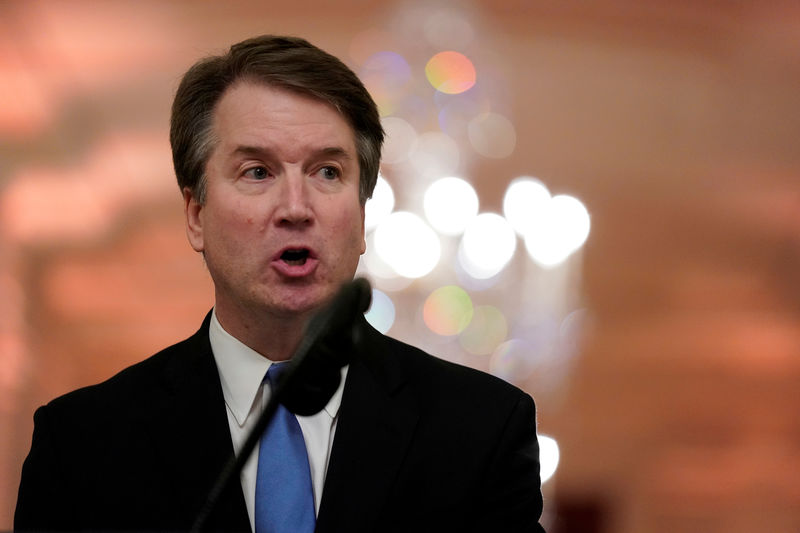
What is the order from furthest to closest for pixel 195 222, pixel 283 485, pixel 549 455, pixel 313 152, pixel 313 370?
1. pixel 549 455
2. pixel 195 222
3. pixel 313 152
4. pixel 283 485
5. pixel 313 370

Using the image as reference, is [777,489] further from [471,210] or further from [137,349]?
[137,349]

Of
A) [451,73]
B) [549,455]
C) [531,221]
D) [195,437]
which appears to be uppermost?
[451,73]

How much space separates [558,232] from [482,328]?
1.20ft

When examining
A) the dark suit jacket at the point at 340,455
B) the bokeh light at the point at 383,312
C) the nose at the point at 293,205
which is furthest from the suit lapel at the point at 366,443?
the bokeh light at the point at 383,312

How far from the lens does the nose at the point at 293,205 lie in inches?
53.9

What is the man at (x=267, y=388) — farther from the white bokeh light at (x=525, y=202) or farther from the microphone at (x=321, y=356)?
the white bokeh light at (x=525, y=202)

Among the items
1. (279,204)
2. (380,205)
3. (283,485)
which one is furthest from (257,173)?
(380,205)

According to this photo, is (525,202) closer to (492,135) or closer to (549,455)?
(492,135)

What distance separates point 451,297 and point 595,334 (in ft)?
1.42

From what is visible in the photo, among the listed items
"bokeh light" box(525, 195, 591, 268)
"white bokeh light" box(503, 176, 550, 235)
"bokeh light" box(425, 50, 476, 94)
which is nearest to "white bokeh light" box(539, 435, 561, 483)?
"bokeh light" box(525, 195, 591, 268)

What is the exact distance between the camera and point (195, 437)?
1397mm

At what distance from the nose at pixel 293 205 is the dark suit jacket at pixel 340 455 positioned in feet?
0.79

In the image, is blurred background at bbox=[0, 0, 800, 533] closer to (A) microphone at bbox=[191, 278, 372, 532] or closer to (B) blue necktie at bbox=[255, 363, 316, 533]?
(B) blue necktie at bbox=[255, 363, 316, 533]

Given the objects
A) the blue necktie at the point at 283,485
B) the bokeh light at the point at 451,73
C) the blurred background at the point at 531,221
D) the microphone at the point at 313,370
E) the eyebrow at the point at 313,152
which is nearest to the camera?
the microphone at the point at 313,370
